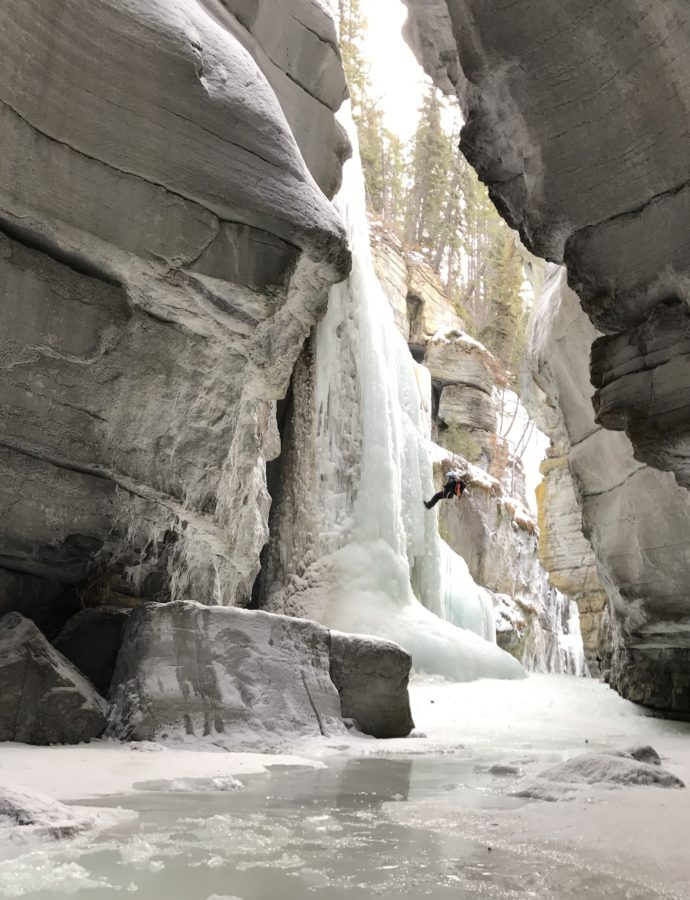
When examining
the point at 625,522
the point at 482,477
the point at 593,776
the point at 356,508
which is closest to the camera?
the point at 593,776

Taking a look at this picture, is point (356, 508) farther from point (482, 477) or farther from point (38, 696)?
point (482, 477)

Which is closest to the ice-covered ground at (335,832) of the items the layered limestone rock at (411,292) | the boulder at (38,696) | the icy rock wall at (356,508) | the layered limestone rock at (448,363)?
the boulder at (38,696)

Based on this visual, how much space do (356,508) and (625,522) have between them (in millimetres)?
4243

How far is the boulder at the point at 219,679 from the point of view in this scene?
4.09 meters

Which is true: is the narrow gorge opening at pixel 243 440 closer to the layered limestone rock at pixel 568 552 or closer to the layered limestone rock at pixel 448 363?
the layered limestone rock at pixel 568 552

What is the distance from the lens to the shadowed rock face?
3.20 meters

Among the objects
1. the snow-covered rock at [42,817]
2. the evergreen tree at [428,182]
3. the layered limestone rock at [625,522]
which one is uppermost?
the evergreen tree at [428,182]

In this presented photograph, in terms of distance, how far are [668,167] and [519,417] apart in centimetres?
2416

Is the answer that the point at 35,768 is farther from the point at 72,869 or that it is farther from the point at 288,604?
the point at 288,604

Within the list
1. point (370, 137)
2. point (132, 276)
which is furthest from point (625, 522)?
point (370, 137)

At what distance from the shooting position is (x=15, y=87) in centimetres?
367

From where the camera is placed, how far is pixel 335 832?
2246 mm

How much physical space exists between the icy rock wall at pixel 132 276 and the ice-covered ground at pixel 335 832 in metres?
1.46

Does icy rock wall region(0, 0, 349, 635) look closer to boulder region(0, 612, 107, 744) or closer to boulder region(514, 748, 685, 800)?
boulder region(0, 612, 107, 744)
